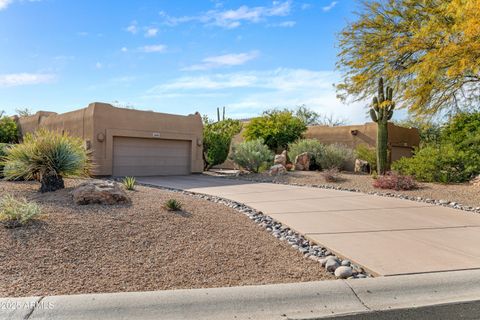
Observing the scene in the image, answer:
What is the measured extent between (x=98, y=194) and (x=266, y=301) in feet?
14.0

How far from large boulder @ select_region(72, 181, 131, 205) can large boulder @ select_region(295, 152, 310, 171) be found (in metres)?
11.9

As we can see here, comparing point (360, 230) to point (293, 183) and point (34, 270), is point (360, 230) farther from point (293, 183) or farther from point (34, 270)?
point (293, 183)

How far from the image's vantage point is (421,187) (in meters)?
12.0

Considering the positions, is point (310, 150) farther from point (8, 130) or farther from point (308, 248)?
point (8, 130)

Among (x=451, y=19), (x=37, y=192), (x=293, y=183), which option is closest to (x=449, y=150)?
(x=451, y=19)

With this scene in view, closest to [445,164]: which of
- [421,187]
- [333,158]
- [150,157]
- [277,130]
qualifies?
[421,187]

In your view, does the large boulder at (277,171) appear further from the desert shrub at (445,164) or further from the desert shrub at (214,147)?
the desert shrub at (214,147)

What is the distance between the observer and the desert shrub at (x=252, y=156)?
59.5 ft

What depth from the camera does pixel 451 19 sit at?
490 inches

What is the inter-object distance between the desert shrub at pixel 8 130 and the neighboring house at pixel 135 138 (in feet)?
22.0

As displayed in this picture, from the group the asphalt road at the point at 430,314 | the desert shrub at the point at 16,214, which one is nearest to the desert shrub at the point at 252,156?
the desert shrub at the point at 16,214

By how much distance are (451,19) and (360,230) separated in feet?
32.1

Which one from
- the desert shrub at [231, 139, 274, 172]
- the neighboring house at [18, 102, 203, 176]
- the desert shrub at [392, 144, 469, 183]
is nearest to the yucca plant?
the neighboring house at [18, 102, 203, 176]

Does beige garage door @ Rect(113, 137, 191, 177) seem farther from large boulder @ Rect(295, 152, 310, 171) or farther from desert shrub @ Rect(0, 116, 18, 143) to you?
desert shrub @ Rect(0, 116, 18, 143)
